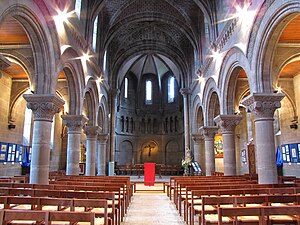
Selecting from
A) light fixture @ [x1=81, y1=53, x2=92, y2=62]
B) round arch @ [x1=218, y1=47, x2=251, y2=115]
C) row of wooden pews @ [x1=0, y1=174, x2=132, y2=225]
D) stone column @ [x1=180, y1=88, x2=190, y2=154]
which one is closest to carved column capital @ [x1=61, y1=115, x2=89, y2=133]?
light fixture @ [x1=81, y1=53, x2=92, y2=62]

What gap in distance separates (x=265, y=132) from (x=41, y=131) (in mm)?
7777

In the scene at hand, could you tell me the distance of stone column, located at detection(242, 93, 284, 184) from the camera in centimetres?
856

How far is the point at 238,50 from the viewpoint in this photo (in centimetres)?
1080

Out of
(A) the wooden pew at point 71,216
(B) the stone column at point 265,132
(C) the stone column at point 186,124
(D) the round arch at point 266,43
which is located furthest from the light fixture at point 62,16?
(C) the stone column at point 186,124

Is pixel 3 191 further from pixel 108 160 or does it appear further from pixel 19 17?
pixel 108 160

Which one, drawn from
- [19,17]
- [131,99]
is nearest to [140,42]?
[131,99]

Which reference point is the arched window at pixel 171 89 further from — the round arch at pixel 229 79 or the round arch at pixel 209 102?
the round arch at pixel 229 79

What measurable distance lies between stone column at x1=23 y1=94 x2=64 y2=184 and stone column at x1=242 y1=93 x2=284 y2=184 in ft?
23.6

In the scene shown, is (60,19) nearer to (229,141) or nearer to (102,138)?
(229,141)

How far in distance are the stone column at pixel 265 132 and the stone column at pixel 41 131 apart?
7.19m

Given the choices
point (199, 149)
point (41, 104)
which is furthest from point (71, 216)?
point (199, 149)

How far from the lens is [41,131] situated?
9.39 metres

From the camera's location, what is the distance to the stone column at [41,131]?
9.13 meters

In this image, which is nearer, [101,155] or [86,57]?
[86,57]
